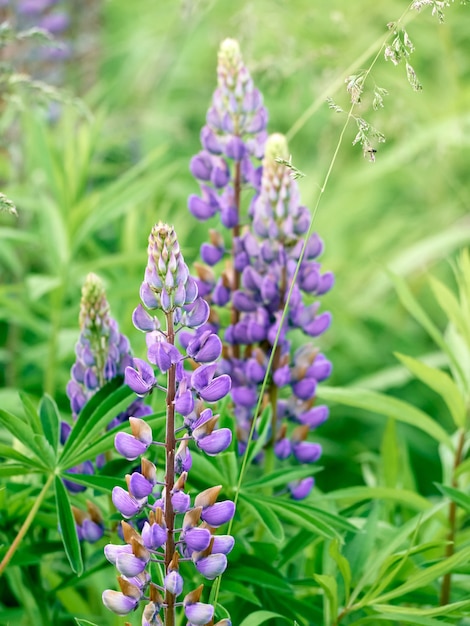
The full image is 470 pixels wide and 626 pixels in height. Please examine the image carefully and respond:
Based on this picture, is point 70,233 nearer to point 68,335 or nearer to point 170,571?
point 68,335

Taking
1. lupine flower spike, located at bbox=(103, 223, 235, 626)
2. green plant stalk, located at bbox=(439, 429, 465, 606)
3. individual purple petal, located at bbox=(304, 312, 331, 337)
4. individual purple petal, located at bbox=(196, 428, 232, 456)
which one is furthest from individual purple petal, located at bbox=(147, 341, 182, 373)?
green plant stalk, located at bbox=(439, 429, 465, 606)

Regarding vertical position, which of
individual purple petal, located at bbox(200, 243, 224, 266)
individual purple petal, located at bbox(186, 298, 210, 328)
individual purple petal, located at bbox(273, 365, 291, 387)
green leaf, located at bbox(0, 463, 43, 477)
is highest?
individual purple petal, located at bbox(200, 243, 224, 266)

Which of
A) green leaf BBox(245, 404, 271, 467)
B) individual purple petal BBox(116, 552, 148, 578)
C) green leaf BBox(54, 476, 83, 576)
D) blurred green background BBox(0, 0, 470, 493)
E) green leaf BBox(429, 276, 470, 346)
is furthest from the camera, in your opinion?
blurred green background BBox(0, 0, 470, 493)

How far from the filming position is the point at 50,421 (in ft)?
4.63

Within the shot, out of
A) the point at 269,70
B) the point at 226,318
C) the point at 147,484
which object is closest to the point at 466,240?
the point at 269,70

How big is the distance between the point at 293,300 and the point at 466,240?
1.71 meters

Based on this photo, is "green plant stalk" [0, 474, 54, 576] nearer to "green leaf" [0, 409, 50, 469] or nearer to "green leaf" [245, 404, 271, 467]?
"green leaf" [0, 409, 50, 469]

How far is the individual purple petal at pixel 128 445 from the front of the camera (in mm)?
1111

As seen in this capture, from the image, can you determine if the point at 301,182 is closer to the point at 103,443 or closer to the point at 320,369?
the point at 320,369

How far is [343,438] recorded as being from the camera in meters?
3.11

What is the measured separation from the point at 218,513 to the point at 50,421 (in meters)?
0.38

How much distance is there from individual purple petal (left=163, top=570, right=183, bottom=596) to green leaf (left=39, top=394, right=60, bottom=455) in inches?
13.4

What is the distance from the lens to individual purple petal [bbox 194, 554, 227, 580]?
1127 mm

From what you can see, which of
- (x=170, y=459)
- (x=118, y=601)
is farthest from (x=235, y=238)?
(x=118, y=601)
